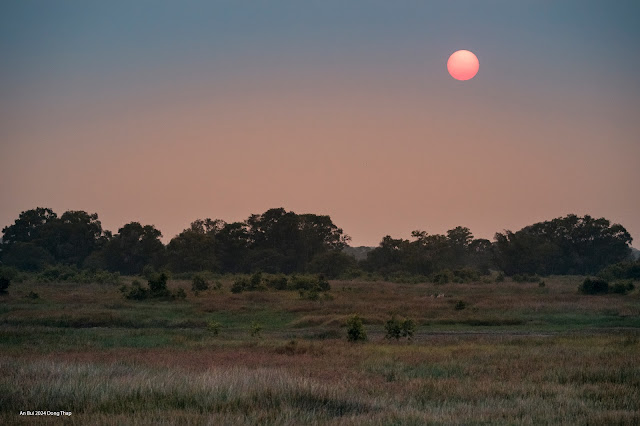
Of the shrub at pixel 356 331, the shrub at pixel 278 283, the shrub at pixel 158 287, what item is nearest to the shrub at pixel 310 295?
the shrub at pixel 158 287

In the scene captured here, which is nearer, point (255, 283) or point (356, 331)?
point (356, 331)

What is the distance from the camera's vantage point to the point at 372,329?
3647 cm

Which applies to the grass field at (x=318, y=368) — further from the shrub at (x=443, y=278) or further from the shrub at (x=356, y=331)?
the shrub at (x=443, y=278)

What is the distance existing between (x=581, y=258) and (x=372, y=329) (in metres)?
104

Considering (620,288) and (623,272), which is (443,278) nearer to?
(623,272)

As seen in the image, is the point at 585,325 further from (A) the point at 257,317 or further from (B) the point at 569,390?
(B) the point at 569,390

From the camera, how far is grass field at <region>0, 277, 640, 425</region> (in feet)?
42.4

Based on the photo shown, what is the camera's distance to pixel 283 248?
126 meters

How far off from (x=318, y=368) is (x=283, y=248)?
106101 millimetres

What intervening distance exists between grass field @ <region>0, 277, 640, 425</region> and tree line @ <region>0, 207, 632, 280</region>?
70.6 m

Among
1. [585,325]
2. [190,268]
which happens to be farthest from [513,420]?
[190,268]

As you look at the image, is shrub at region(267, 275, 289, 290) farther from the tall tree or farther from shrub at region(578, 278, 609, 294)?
the tall tree

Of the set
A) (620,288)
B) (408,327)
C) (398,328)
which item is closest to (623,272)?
(620,288)

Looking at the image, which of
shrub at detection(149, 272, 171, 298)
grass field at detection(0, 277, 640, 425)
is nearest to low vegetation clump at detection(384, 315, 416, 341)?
grass field at detection(0, 277, 640, 425)
